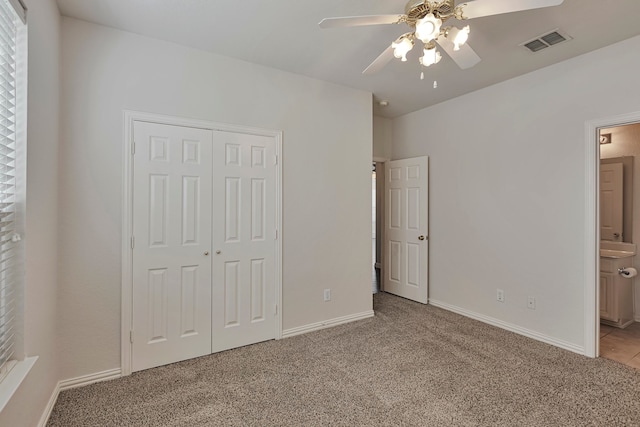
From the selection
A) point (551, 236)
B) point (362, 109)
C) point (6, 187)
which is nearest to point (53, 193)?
point (6, 187)

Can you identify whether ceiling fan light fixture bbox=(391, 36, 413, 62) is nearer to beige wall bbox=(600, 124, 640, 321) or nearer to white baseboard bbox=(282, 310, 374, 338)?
white baseboard bbox=(282, 310, 374, 338)

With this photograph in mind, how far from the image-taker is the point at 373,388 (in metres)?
2.20

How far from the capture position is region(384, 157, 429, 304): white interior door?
13.4ft

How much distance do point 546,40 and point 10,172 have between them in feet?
11.8

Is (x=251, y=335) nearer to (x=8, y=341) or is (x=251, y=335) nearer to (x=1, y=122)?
(x=8, y=341)

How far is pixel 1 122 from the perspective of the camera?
4.61 ft

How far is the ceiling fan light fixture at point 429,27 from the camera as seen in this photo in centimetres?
157

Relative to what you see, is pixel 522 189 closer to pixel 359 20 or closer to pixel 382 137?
pixel 382 137

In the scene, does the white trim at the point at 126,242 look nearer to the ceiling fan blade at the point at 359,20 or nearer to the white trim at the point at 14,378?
the white trim at the point at 14,378

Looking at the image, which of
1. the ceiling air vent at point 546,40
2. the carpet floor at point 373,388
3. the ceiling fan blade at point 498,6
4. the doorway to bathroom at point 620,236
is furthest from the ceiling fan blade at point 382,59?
the doorway to bathroom at point 620,236

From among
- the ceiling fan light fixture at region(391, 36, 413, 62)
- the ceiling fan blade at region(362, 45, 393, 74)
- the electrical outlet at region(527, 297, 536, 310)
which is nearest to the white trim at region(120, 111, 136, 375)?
the ceiling fan blade at region(362, 45, 393, 74)

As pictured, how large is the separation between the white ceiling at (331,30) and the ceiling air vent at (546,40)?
0.05 m

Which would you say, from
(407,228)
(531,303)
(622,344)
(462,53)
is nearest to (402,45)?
(462,53)

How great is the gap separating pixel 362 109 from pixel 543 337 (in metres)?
2.90
